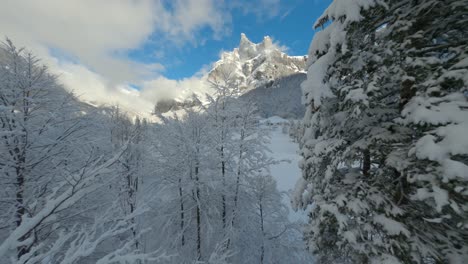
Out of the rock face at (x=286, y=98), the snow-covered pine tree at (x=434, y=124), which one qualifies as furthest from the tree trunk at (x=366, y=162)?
the rock face at (x=286, y=98)

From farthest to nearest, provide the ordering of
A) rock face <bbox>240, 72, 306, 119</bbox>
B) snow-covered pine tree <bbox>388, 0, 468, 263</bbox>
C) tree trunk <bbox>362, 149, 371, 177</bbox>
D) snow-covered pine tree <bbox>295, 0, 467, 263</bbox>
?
rock face <bbox>240, 72, 306, 119</bbox> < tree trunk <bbox>362, 149, 371, 177</bbox> < snow-covered pine tree <bbox>295, 0, 467, 263</bbox> < snow-covered pine tree <bbox>388, 0, 468, 263</bbox>

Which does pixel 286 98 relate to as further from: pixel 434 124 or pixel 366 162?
pixel 434 124

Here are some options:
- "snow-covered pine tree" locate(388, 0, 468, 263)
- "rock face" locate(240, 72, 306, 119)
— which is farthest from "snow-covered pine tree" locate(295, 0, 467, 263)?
"rock face" locate(240, 72, 306, 119)

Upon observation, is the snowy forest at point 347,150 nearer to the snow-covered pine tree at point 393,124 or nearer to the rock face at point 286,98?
the snow-covered pine tree at point 393,124

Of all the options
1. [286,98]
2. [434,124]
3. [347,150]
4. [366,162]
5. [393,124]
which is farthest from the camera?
[286,98]

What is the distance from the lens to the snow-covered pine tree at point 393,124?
110 inches

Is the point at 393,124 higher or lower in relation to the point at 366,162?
higher

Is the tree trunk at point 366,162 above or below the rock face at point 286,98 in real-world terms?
below

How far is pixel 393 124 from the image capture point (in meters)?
3.65

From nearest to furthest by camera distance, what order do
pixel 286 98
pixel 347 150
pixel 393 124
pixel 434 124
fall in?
1. pixel 434 124
2. pixel 393 124
3. pixel 347 150
4. pixel 286 98

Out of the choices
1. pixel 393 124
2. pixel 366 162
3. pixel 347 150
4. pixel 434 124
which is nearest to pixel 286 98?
pixel 366 162

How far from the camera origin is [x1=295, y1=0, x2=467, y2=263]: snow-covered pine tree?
9.17 ft

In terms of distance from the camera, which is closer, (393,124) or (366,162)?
(393,124)

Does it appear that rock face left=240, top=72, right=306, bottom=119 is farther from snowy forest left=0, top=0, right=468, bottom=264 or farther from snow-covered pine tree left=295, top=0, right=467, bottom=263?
snow-covered pine tree left=295, top=0, right=467, bottom=263
